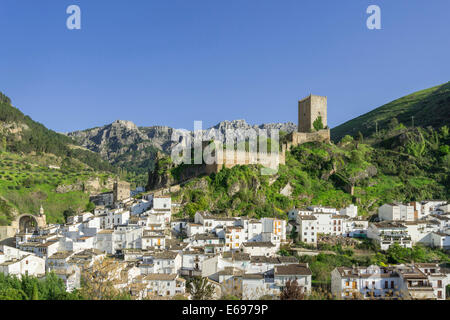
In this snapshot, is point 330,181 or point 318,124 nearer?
point 330,181

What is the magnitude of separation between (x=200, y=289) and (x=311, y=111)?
1690 inches

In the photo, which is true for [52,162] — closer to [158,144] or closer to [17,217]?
[17,217]

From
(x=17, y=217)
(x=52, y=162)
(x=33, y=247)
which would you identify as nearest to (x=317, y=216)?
(x=33, y=247)

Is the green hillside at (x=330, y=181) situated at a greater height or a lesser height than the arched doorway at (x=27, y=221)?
greater

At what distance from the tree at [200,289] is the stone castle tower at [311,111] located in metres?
38.3

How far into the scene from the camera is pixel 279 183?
147ft

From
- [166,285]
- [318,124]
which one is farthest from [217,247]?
[318,124]

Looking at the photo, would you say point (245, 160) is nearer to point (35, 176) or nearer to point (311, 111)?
point (311, 111)

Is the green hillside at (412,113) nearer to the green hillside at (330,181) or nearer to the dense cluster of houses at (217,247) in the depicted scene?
the green hillside at (330,181)

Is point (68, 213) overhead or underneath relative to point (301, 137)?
underneath

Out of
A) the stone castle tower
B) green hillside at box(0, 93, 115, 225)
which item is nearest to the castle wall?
the stone castle tower

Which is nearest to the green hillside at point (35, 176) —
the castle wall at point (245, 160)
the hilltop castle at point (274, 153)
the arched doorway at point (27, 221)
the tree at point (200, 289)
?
the arched doorway at point (27, 221)

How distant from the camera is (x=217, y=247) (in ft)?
107

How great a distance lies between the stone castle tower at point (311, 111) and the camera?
59.6m
